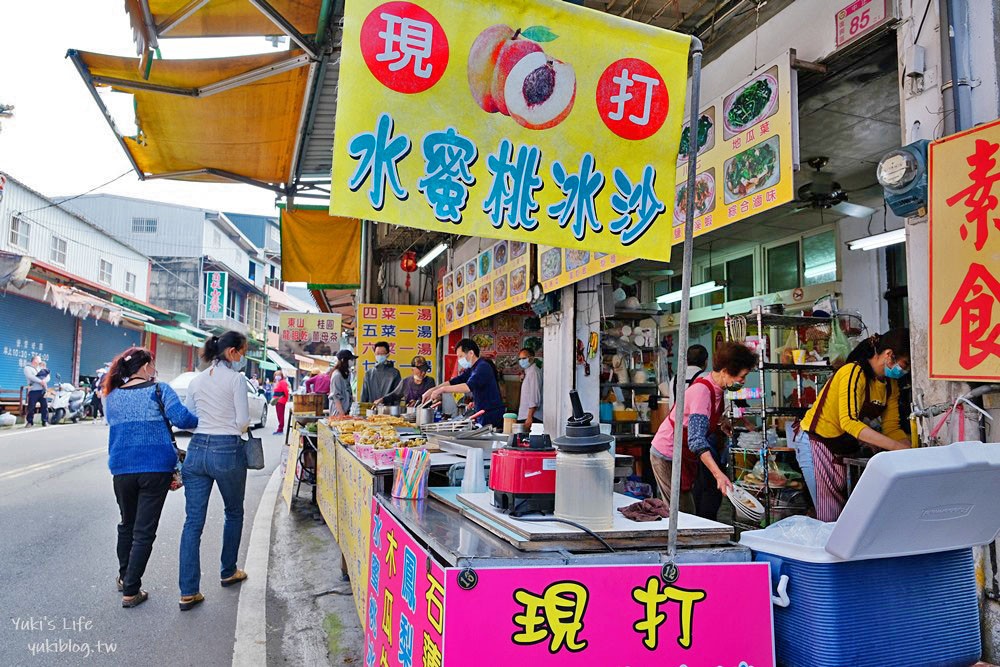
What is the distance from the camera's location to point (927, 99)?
3174 mm

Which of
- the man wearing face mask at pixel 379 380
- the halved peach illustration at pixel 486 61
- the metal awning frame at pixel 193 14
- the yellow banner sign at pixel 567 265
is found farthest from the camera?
the man wearing face mask at pixel 379 380

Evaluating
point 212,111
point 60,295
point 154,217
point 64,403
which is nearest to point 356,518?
point 212,111

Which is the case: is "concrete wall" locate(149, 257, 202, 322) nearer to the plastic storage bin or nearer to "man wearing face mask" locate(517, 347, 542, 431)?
"man wearing face mask" locate(517, 347, 542, 431)

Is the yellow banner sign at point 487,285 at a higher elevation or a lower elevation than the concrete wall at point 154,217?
→ lower

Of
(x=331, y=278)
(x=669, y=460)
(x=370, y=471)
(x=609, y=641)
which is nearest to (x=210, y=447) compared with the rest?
(x=370, y=471)

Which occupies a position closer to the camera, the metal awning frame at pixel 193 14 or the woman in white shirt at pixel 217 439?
the woman in white shirt at pixel 217 439

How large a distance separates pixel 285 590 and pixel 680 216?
4.21m

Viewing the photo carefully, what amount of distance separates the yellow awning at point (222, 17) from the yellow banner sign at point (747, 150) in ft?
11.3

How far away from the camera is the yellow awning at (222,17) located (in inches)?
198

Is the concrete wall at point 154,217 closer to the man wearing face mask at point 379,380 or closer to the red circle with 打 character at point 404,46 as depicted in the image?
the man wearing face mask at point 379,380

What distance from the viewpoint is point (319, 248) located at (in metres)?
11.5

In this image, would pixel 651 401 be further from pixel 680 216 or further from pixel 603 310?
pixel 680 216

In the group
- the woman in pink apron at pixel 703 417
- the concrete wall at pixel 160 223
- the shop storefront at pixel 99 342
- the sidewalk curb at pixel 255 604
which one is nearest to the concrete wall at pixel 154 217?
the concrete wall at pixel 160 223

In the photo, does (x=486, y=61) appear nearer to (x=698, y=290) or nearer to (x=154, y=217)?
(x=698, y=290)
